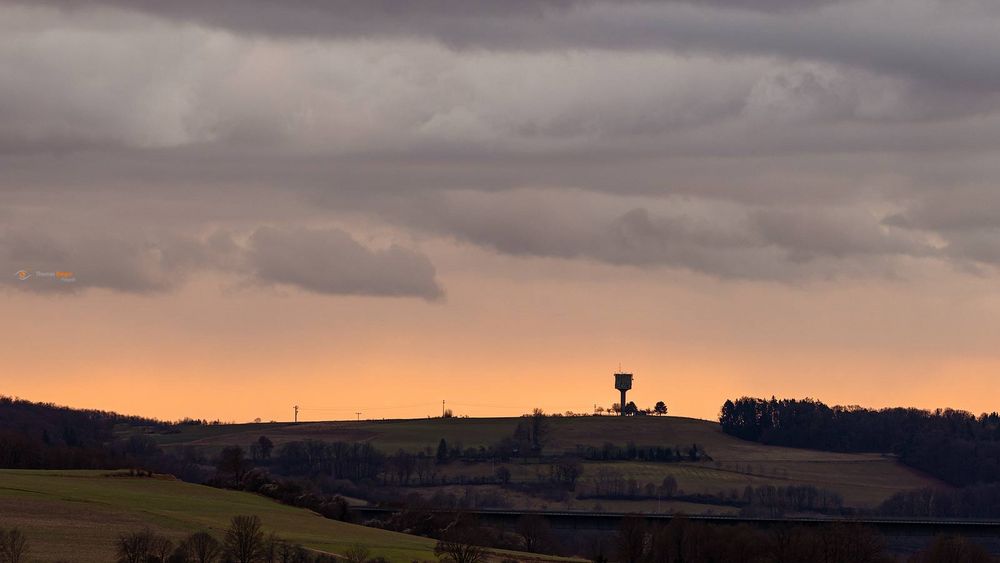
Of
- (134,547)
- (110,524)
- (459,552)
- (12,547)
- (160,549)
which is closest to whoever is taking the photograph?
(12,547)

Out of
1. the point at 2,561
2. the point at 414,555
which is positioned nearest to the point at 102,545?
the point at 2,561

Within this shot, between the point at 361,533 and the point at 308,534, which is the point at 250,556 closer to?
the point at 308,534

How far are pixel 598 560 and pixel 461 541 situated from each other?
14.8 meters

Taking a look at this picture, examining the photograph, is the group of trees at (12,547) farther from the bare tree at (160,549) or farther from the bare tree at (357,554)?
the bare tree at (357,554)

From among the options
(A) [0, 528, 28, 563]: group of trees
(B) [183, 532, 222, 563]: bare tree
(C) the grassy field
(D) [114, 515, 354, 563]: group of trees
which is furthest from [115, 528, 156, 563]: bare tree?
(A) [0, 528, 28, 563]: group of trees

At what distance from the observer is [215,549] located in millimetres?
152375

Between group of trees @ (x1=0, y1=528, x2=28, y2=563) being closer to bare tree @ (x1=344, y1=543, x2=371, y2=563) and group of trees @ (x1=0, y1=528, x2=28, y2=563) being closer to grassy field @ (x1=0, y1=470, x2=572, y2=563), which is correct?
grassy field @ (x1=0, y1=470, x2=572, y2=563)

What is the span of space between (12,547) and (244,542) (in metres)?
23.8

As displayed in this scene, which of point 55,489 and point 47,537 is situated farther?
point 55,489

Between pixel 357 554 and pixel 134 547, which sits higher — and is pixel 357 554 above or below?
above

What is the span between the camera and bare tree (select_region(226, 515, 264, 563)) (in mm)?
154125

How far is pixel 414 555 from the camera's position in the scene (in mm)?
171500

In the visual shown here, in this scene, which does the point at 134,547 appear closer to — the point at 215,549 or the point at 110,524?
the point at 215,549

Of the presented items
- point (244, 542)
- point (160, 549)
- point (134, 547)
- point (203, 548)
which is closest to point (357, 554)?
point (244, 542)
